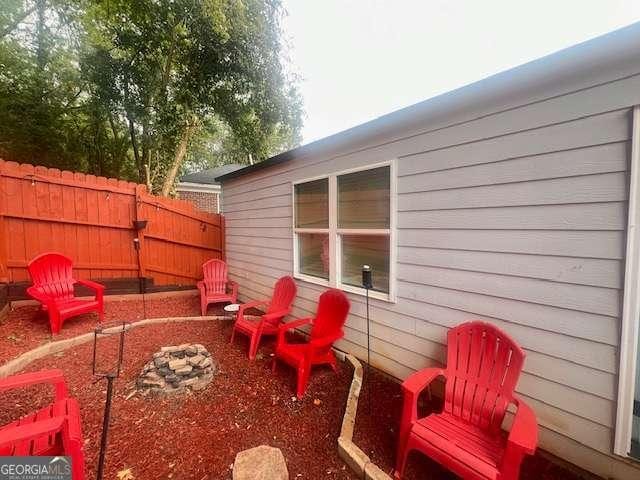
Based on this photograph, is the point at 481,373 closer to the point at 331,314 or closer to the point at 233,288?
the point at 331,314

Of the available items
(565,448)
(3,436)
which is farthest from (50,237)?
(565,448)

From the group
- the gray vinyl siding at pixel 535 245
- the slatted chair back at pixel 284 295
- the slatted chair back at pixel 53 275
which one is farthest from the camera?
the slatted chair back at pixel 53 275

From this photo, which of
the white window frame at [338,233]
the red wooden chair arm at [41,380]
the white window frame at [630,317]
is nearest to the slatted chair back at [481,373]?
the white window frame at [630,317]

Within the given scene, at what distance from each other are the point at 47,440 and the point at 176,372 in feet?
3.85

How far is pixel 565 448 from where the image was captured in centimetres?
185

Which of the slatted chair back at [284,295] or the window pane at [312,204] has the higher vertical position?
the window pane at [312,204]

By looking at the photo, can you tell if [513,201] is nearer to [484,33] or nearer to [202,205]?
[484,33]

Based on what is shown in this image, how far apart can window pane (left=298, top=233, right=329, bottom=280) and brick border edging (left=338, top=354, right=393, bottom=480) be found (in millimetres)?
1580

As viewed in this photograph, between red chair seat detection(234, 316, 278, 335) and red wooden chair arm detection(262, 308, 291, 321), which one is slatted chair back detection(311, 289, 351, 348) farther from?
red chair seat detection(234, 316, 278, 335)

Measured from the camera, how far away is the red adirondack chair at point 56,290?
3.76 m

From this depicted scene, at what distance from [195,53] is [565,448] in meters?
10.1

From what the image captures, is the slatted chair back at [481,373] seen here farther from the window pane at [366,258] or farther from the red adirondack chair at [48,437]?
the red adirondack chair at [48,437]

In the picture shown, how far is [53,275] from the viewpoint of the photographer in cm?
412

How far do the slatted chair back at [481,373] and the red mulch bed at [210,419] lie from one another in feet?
3.01
